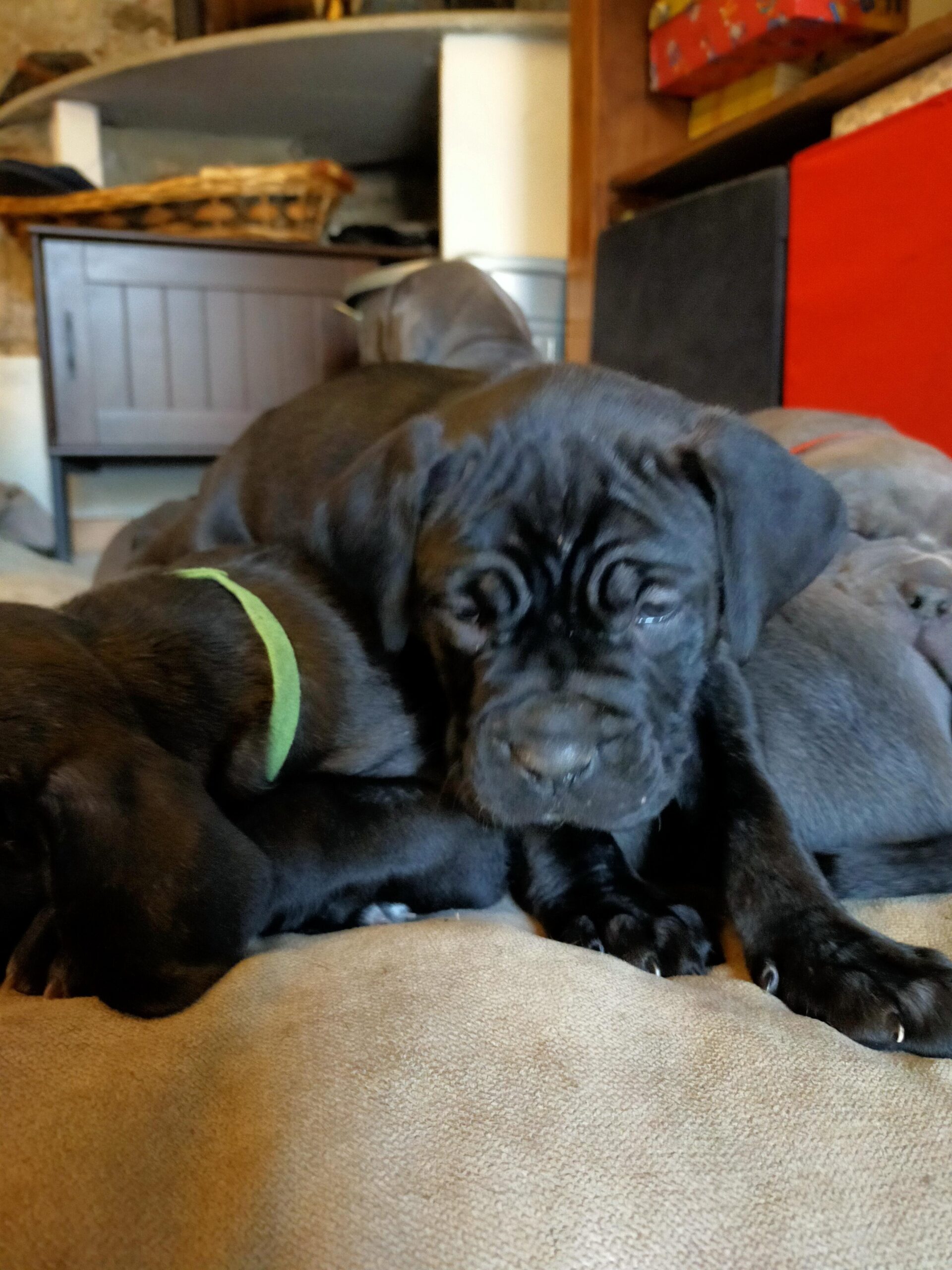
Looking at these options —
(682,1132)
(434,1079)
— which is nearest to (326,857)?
(434,1079)

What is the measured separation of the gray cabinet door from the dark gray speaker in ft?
6.02

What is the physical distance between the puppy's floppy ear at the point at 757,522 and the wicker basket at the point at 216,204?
4016 millimetres

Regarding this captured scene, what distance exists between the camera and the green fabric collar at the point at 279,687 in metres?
1.70

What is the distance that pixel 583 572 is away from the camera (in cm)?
155

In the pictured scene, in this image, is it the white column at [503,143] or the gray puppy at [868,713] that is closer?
the gray puppy at [868,713]

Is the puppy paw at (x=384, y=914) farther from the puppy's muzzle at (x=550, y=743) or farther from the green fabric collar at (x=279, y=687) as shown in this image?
the puppy's muzzle at (x=550, y=743)

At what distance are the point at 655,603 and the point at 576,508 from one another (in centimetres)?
19

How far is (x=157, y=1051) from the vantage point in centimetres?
118

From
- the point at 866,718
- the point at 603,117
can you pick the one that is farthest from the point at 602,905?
the point at 603,117

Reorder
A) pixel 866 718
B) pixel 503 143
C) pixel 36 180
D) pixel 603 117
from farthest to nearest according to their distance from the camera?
pixel 36 180 → pixel 503 143 → pixel 603 117 → pixel 866 718

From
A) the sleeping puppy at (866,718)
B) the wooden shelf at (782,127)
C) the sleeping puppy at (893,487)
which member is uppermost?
the wooden shelf at (782,127)

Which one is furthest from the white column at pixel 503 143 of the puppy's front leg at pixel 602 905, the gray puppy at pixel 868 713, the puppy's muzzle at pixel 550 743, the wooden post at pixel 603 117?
the puppy's muzzle at pixel 550 743

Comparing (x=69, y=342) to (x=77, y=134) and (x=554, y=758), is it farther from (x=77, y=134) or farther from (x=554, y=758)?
(x=554, y=758)

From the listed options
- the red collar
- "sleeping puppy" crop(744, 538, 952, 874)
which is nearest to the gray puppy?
"sleeping puppy" crop(744, 538, 952, 874)
